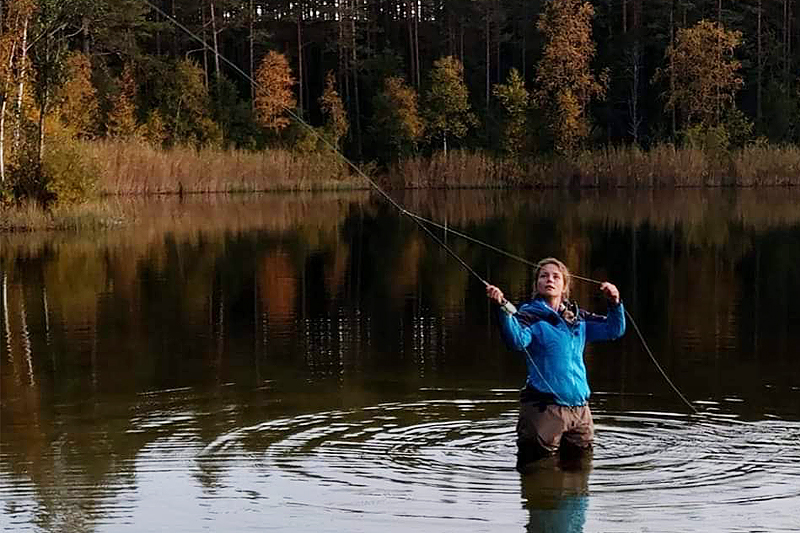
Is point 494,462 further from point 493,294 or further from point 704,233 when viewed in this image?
point 704,233

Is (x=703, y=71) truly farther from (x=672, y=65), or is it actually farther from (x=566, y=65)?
(x=566, y=65)

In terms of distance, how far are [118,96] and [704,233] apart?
136 feet

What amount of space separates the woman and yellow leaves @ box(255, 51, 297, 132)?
194ft

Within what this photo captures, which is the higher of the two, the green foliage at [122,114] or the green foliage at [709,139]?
the green foliage at [122,114]

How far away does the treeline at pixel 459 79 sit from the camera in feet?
222

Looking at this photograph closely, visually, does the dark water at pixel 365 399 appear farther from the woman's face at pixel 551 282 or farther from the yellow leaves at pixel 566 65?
the yellow leaves at pixel 566 65

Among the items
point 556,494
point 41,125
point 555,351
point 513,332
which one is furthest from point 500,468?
point 41,125

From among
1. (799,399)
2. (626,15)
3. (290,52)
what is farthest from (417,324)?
(290,52)

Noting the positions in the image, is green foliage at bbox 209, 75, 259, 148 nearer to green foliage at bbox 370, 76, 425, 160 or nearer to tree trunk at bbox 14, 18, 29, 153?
green foliage at bbox 370, 76, 425, 160

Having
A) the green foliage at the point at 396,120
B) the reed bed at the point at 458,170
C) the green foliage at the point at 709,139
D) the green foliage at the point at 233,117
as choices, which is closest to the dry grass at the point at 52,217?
the reed bed at the point at 458,170

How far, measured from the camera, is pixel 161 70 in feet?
233

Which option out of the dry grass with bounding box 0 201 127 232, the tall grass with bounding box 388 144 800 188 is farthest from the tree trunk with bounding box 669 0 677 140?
the dry grass with bounding box 0 201 127 232

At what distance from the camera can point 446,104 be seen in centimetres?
7150

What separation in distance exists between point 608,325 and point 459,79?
64.7 metres
